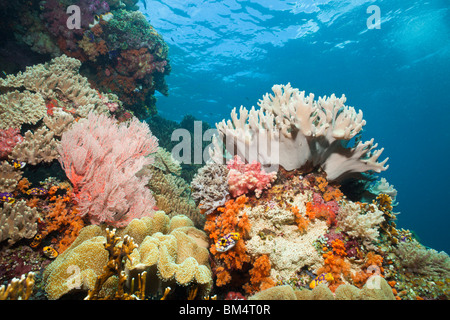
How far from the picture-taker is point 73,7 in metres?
7.66

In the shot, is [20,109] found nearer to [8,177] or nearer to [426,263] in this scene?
[8,177]

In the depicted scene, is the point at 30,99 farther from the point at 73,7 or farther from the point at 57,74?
the point at 73,7

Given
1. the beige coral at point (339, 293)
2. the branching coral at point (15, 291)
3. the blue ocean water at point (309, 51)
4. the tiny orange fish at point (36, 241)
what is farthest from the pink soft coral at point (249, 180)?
the blue ocean water at point (309, 51)

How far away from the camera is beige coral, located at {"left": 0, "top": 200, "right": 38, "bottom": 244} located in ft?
9.30

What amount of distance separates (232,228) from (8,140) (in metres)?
4.52

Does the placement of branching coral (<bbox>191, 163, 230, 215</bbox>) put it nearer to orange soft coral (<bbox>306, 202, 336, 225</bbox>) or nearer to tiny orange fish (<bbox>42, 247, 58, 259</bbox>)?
orange soft coral (<bbox>306, 202, 336, 225</bbox>)

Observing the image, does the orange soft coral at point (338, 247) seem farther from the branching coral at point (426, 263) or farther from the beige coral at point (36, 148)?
the beige coral at point (36, 148)

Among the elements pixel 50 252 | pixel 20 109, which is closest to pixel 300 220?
pixel 50 252

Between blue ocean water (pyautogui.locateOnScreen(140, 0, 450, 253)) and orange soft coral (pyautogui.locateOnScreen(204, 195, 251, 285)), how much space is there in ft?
61.3

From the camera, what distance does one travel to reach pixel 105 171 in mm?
3521

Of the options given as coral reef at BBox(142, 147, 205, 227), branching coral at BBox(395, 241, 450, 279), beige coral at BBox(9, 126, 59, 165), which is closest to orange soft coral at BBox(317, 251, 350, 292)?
branching coral at BBox(395, 241, 450, 279)

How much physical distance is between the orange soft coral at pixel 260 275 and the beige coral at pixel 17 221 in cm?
340

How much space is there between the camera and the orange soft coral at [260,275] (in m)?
2.79
